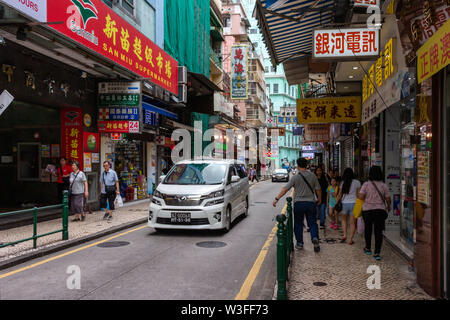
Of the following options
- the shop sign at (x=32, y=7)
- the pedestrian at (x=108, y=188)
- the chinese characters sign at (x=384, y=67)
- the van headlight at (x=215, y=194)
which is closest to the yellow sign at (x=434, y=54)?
the chinese characters sign at (x=384, y=67)

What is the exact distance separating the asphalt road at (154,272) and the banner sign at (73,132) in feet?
16.4

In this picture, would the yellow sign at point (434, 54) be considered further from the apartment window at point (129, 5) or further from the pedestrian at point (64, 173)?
the apartment window at point (129, 5)

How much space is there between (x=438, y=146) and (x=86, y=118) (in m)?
11.4

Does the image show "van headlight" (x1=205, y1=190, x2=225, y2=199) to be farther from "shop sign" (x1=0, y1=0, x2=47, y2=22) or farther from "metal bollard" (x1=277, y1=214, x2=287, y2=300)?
"shop sign" (x1=0, y1=0, x2=47, y2=22)

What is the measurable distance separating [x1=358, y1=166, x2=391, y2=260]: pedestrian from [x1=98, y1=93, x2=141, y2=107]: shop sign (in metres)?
8.77

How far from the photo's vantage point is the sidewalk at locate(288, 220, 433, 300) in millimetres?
4953

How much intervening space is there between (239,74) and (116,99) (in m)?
22.9

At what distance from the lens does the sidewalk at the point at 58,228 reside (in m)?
7.63

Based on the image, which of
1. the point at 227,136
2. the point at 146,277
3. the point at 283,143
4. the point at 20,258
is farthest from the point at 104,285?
the point at 283,143

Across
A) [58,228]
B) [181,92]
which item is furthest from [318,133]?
[58,228]

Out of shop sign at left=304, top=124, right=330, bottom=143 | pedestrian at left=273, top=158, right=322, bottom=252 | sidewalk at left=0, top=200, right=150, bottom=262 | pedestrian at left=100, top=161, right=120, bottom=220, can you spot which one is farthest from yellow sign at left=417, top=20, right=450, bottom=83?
shop sign at left=304, top=124, right=330, bottom=143

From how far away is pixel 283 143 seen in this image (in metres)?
81.9

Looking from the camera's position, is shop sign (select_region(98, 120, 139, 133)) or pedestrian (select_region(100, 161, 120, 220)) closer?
pedestrian (select_region(100, 161, 120, 220))

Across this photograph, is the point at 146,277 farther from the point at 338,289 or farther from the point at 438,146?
the point at 438,146
